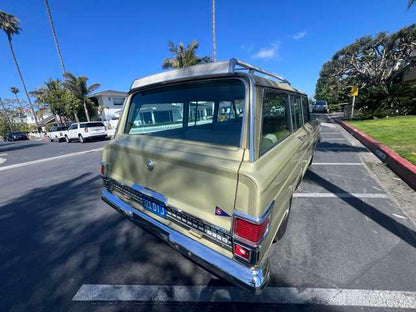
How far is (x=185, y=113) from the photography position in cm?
259

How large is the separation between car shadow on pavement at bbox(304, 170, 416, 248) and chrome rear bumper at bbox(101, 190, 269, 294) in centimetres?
239

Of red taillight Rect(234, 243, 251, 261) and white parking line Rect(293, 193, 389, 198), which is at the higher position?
red taillight Rect(234, 243, 251, 261)

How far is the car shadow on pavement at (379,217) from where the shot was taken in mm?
2680

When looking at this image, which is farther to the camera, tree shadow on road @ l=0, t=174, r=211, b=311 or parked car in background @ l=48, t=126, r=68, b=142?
parked car in background @ l=48, t=126, r=68, b=142

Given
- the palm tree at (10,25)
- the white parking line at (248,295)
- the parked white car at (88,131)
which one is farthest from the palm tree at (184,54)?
the palm tree at (10,25)

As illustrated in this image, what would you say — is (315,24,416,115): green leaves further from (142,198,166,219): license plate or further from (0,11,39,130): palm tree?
(0,11,39,130): palm tree

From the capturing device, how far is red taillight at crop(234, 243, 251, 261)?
1.47 m

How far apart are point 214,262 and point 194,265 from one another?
916 millimetres

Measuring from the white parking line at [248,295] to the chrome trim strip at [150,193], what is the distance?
3.03 ft

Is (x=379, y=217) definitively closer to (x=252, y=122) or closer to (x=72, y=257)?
(x=252, y=122)

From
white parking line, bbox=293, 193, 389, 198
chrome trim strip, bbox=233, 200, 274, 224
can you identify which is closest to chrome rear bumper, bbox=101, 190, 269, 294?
chrome trim strip, bbox=233, 200, 274, 224

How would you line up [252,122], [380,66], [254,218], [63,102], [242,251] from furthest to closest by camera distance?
[380,66], [63,102], [252,122], [242,251], [254,218]

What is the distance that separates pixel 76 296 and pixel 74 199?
288 cm

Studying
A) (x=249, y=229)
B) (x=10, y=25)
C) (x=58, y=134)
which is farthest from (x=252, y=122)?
(x=10, y=25)
